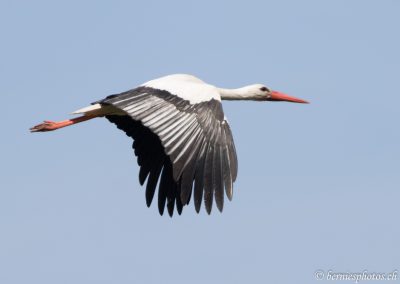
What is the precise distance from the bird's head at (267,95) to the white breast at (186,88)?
7.86ft

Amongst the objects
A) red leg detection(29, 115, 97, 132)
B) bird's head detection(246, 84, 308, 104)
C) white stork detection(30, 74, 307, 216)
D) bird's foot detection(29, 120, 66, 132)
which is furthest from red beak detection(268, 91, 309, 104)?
bird's foot detection(29, 120, 66, 132)

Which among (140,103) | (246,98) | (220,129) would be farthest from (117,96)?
(246,98)

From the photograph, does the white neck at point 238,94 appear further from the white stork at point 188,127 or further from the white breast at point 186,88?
the white breast at point 186,88

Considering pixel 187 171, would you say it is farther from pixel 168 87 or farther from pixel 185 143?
pixel 168 87

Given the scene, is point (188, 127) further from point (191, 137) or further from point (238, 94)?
point (238, 94)

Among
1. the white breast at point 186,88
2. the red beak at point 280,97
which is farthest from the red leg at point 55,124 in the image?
the red beak at point 280,97

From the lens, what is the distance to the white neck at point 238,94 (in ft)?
63.5

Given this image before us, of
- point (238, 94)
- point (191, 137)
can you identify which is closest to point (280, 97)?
point (238, 94)

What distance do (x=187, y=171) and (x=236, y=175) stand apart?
0.68m

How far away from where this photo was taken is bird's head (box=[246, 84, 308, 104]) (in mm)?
20094

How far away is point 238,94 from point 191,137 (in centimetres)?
442

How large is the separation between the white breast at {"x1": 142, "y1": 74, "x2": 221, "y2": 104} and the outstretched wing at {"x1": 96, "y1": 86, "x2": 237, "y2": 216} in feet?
0.40

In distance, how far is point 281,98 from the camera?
2055 centimetres

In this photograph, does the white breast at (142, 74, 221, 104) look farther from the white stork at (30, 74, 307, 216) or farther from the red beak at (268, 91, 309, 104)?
the red beak at (268, 91, 309, 104)
